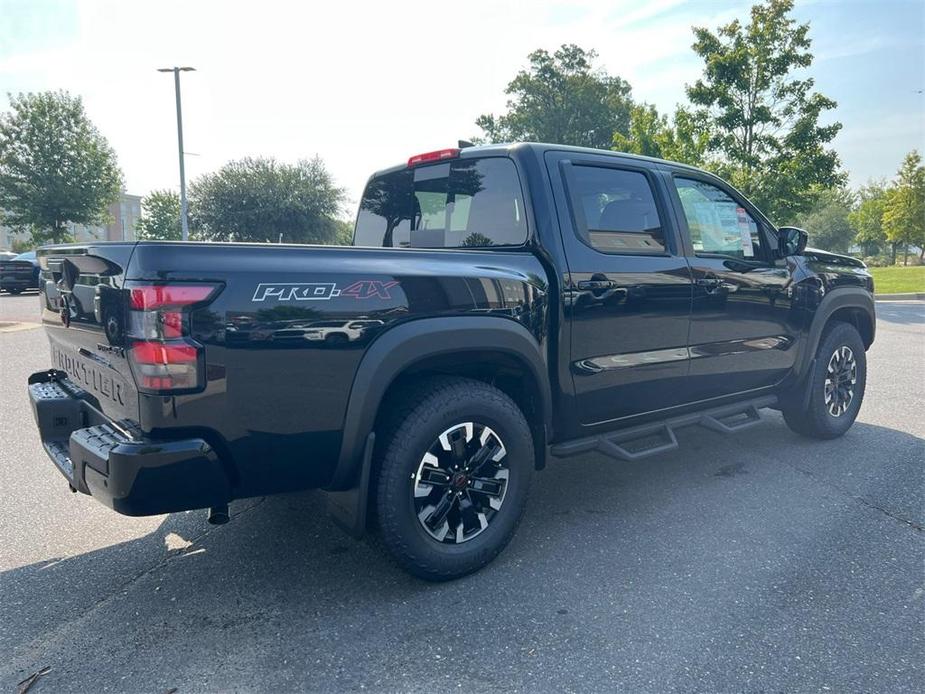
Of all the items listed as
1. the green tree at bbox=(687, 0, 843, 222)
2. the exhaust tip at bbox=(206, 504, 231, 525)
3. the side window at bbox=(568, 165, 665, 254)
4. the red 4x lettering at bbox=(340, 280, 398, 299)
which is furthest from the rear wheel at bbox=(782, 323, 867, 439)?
the green tree at bbox=(687, 0, 843, 222)

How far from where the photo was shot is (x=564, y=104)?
1855 inches

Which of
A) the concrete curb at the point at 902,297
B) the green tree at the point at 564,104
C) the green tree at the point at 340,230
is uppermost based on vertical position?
the green tree at the point at 564,104

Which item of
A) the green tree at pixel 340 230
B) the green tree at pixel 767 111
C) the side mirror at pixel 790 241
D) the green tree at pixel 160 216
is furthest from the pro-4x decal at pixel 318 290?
the green tree at pixel 160 216

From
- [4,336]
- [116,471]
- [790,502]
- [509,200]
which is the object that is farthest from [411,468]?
[4,336]

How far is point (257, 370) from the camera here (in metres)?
2.31

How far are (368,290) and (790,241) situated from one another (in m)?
3.17

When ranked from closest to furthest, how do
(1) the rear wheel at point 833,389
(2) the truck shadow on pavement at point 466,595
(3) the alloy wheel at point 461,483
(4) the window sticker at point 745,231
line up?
(2) the truck shadow on pavement at point 466,595 → (3) the alloy wheel at point 461,483 → (4) the window sticker at point 745,231 → (1) the rear wheel at point 833,389

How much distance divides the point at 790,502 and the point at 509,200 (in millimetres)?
2381

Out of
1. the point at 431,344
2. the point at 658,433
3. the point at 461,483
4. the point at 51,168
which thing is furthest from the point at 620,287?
the point at 51,168

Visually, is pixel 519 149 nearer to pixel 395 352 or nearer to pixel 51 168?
pixel 395 352

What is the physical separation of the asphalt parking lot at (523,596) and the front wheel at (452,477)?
18 centimetres

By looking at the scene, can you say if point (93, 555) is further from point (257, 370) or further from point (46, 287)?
point (257, 370)

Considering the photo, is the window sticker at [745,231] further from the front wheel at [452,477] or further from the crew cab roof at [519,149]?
the front wheel at [452,477]

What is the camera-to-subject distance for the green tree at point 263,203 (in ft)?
115
